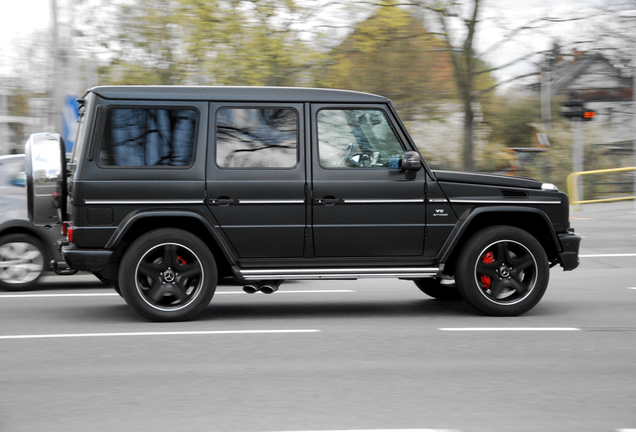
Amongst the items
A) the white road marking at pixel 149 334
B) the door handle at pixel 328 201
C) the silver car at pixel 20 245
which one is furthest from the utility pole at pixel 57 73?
the door handle at pixel 328 201

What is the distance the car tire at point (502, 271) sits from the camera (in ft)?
24.0

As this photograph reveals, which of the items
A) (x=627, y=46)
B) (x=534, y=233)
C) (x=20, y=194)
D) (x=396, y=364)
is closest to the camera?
(x=396, y=364)

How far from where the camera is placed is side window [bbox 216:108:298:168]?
23.2ft

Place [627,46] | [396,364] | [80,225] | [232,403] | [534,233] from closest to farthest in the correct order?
[232,403]
[396,364]
[80,225]
[534,233]
[627,46]

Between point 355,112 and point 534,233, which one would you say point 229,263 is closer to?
point 355,112

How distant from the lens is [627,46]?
24547 millimetres

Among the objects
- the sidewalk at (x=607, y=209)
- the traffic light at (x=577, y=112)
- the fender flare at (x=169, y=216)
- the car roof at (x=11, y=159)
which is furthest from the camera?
the traffic light at (x=577, y=112)

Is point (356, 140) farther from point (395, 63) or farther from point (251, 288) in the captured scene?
point (395, 63)

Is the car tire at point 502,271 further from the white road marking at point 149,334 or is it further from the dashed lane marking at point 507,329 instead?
the white road marking at point 149,334

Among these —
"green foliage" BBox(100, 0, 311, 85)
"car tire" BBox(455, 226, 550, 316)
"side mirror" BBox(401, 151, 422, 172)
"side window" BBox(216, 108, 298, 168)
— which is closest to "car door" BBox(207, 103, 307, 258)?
"side window" BBox(216, 108, 298, 168)

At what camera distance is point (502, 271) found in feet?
24.3

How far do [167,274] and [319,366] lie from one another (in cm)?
204

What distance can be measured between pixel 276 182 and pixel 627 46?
66.9ft

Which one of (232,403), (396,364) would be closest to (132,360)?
(232,403)
